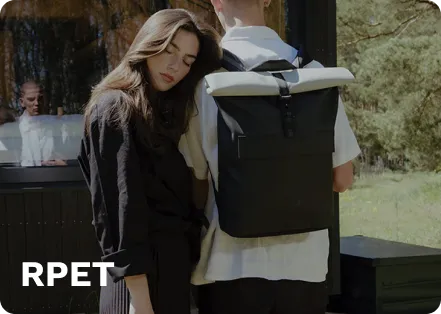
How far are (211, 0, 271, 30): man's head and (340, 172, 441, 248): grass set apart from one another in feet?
27.3

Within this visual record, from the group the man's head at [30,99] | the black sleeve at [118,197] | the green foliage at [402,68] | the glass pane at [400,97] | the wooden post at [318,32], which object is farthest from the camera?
the green foliage at [402,68]

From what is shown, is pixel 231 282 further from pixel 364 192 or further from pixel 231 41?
pixel 364 192

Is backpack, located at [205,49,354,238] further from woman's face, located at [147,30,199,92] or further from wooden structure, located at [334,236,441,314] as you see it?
wooden structure, located at [334,236,441,314]

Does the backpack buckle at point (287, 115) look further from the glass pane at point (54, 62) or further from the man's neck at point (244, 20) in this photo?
the glass pane at point (54, 62)

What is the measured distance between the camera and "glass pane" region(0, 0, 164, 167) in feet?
16.0

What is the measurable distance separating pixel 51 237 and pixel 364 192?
15880mm

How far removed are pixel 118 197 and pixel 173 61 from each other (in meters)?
0.40

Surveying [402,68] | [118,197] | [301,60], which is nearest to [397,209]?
[402,68]

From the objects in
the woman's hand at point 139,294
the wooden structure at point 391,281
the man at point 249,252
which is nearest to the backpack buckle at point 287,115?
the man at point 249,252

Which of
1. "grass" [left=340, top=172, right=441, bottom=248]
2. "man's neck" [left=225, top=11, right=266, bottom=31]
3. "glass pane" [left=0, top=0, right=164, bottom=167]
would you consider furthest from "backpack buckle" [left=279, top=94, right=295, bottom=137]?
"grass" [left=340, top=172, right=441, bottom=248]

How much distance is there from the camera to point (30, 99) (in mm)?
4930

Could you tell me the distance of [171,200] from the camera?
7.06ft

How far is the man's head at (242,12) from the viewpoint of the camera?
2219 mm

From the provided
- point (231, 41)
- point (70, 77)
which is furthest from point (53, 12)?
point (231, 41)
